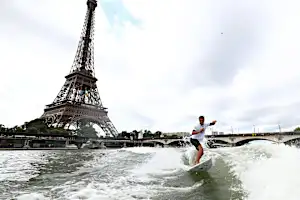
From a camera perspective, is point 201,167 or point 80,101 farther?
point 80,101

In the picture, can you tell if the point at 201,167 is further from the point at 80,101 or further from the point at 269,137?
the point at 269,137

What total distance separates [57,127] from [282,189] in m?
51.9

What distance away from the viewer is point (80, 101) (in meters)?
51.2

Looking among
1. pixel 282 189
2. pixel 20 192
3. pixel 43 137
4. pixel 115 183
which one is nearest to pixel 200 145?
pixel 115 183

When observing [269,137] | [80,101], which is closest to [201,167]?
[80,101]

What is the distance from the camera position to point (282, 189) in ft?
9.23

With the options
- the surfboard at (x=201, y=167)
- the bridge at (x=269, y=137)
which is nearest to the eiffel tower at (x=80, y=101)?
the bridge at (x=269, y=137)

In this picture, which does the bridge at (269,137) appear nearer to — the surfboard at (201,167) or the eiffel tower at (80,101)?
the eiffel tower at (80,101)

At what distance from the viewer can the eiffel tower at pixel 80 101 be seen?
47281 mm

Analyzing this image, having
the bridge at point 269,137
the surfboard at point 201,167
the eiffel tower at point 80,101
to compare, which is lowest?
the bridge at point 269,137

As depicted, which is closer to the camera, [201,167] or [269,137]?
[201,167]

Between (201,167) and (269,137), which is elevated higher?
(201,167)

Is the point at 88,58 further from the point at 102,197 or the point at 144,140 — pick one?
the point at 102,197

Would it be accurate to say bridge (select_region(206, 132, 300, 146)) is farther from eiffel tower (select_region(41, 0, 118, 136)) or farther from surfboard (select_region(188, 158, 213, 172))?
surfboard (select_region(188, 158, 213, 172))
